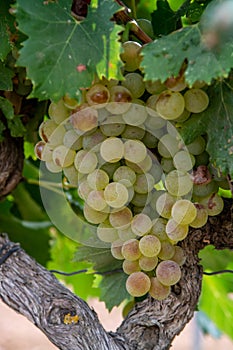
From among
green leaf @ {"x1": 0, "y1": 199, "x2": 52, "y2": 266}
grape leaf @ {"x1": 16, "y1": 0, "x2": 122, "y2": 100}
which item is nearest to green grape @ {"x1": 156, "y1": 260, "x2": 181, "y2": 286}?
grape leaf @ {"x1": 16, "y1": 0, "x2": 122, "y2": 100}

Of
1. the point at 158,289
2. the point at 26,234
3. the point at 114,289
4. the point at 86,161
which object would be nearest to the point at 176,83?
the point at 86,161

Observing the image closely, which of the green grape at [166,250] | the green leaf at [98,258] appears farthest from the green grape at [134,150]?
the green leaf at [98,258]

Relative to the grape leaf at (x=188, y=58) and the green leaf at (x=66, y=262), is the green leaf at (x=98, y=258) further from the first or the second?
the green leaf at (x=66, y=262)

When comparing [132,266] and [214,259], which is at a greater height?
[132,266]

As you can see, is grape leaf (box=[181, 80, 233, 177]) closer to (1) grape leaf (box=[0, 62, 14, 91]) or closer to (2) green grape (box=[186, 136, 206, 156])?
(2) green grape (box=[186, 136, 206, 156])

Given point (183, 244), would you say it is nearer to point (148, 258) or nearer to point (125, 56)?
point (148, 258)

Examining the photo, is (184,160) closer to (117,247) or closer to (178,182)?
(178,182)
